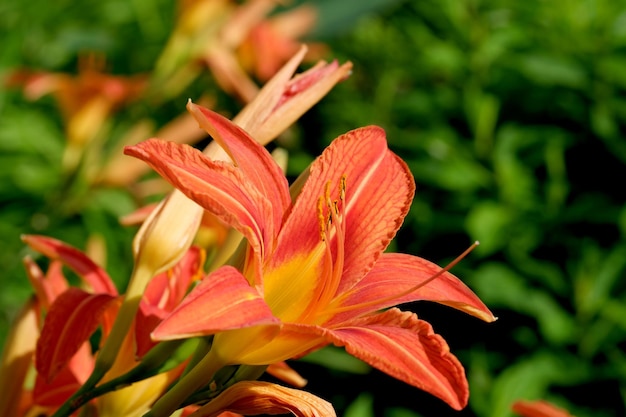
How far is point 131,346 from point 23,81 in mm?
1096

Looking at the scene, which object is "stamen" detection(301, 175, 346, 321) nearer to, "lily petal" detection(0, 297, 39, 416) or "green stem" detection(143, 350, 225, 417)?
"green stem" detection(143, 350, 225, 417)

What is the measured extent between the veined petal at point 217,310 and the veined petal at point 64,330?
16 centimetres

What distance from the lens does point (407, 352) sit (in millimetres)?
539

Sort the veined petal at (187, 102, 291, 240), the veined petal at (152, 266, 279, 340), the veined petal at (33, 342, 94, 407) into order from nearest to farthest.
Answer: the veined petal at (152, 266, 279, 340)
the veined petal at (187, 102, 291, 240)
the veined petal at (33, 342, 94, 407)

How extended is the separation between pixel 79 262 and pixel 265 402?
242 millimetres

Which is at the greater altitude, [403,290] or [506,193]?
[403,290]

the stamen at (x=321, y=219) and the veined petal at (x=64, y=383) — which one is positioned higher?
the stamen at (x=321, y=219)

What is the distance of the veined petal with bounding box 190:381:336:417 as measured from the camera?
54 cm

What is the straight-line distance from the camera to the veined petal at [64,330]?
0.62 m

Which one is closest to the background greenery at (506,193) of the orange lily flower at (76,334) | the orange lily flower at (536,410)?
the orange lily flower at (536,410)

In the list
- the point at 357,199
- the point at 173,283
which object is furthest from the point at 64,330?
the point at 357,199

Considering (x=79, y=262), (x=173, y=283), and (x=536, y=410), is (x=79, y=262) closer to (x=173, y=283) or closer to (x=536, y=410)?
(x=173, y=283)

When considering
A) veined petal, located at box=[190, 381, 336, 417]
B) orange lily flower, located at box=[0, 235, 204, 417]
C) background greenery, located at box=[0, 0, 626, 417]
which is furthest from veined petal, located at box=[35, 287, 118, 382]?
background greenery, located at box=[0, 0, 626, 417]

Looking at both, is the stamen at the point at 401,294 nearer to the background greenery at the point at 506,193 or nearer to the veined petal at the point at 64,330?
the veined petal at the point at 64,330
